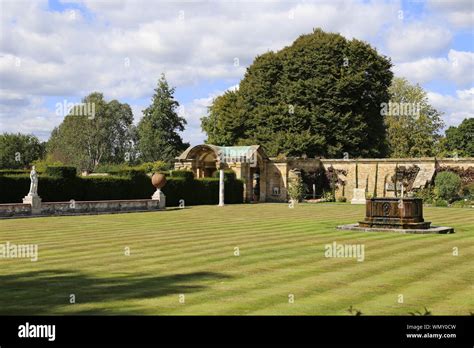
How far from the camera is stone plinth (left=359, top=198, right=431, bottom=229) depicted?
72.3ft

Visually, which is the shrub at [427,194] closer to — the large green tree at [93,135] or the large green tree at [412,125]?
the large green tree at [412,125]

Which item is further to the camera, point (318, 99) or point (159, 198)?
point (318, 99)

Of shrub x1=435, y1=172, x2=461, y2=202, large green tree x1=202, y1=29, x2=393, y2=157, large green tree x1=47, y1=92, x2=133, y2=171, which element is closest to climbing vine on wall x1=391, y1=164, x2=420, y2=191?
shrub x1=435, y1=172, x2=461, y2=202

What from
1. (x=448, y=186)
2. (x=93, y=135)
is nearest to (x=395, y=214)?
(x=448, y=186)

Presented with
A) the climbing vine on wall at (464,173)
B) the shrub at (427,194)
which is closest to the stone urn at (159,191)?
the shrub at (427,194)

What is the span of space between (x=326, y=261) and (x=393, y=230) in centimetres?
923

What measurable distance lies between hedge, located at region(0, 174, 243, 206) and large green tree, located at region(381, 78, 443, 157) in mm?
31578

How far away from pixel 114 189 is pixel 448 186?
2544 centimetres

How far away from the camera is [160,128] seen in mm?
72312

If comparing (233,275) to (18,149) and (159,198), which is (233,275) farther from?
(18,149)

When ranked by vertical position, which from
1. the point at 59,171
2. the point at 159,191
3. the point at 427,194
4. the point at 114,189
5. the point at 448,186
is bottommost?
the point at 427,194

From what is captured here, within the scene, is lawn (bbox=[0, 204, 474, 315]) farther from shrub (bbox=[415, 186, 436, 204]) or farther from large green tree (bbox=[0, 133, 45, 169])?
large green tree (bbox=[0, 133, 45, 169])

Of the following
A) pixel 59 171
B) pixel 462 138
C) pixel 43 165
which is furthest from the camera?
pixel 462 138
